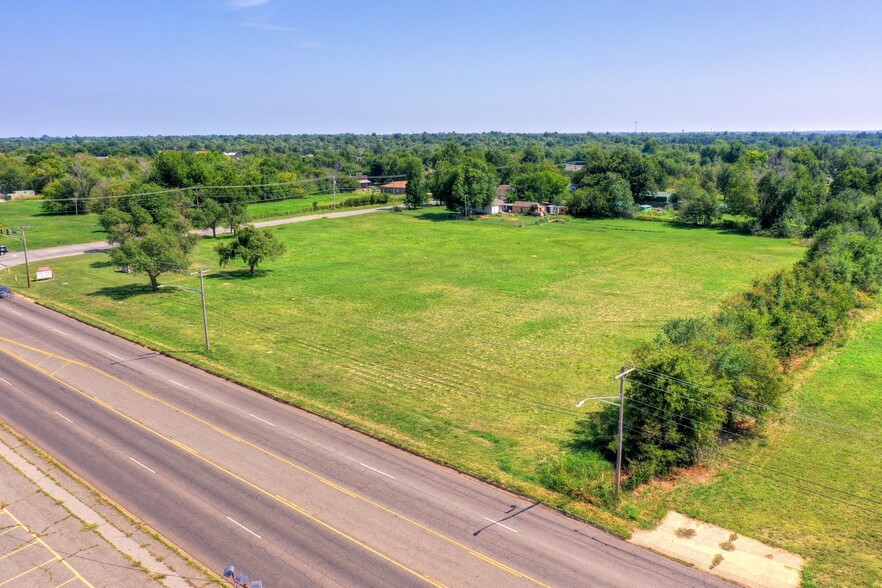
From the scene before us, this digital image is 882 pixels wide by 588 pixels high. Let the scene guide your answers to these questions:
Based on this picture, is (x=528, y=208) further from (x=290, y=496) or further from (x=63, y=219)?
(x=290, y=496)

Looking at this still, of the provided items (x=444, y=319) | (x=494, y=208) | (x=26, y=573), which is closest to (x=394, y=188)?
(x=494, y=208)

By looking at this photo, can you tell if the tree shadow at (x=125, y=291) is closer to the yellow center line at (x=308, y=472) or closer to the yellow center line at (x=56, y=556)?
the yellow center line at (x=308, y=472)

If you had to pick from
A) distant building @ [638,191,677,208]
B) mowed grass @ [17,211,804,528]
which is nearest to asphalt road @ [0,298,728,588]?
mowed grass @ [17,211,804,528]

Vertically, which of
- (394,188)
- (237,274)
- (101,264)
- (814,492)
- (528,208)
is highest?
(394,188)

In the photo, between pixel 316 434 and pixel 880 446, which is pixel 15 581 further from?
pixel 880 446

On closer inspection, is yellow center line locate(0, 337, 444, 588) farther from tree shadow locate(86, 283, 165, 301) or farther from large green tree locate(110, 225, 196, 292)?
tree shadow locate(86, 283, 165, 301)

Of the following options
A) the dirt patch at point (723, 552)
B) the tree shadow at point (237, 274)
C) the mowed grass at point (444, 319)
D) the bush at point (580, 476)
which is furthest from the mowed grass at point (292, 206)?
the dirt patch at point (723, 552)
